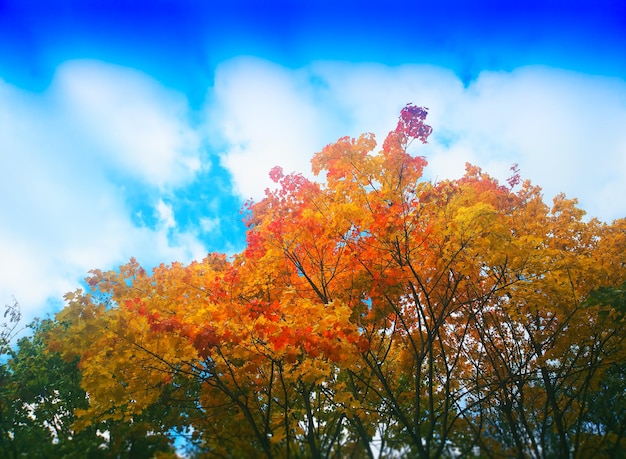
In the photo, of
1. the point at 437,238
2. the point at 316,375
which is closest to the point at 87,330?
the point at 316,375

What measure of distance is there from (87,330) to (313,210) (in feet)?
17.0

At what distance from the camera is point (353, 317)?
9820 mm

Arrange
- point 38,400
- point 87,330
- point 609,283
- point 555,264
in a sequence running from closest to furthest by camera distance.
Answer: point 87,330 < point 555,264 < point 609,283 < point 38,400

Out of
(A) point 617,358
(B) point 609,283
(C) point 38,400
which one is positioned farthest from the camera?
(C) point 38,400

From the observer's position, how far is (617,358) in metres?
9.02

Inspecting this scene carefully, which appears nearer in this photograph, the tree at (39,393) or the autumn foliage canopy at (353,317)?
the autumn foliage canopy at (353,317)

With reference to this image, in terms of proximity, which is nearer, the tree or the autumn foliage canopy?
the autumn foliage canopy

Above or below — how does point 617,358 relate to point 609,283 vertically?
below

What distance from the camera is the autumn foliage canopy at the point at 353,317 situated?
6.75 m

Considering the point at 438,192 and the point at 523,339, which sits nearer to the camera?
the point at 438,192

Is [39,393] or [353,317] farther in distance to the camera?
[39,393]

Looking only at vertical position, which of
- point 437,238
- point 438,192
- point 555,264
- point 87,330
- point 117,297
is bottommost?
point 87,330

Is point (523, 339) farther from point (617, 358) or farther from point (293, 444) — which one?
point (293, 444)

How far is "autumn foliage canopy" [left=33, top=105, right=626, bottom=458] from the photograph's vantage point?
6.75m
